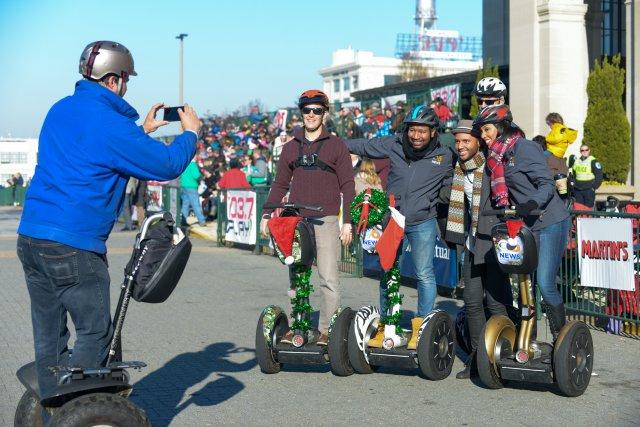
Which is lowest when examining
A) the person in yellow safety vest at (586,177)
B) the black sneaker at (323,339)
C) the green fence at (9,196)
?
the black sneaker at (323,339)

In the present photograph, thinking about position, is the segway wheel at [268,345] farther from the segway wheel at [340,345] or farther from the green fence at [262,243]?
the green fence at [262,243]

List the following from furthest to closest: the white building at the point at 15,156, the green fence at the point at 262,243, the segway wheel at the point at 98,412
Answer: the white building at the point at 15,156 → the green fence at the point at 262,243 → the segway wheel at the point at 98,412

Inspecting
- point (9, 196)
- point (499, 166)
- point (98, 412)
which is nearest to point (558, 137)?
point (499, 166)

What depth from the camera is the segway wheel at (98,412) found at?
4434 millimetres

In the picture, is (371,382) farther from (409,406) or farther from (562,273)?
(562,273)

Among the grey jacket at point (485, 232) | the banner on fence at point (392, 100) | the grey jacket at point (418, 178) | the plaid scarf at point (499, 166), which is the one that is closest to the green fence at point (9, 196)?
the banner on fence at point (392, 100)

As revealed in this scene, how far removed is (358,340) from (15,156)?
98.8 meters

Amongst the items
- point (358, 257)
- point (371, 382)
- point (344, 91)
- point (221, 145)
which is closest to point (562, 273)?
point (371, 382)

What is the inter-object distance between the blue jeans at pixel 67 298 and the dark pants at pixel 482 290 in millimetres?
3229

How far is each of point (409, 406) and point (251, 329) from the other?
3.31m

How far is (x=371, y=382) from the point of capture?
734cm

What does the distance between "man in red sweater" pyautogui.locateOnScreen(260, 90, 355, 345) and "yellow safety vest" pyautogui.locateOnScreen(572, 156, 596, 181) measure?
9.68m

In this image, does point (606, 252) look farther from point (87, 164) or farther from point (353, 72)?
point (353, 72)

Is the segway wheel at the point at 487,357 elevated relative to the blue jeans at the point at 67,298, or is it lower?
lower
